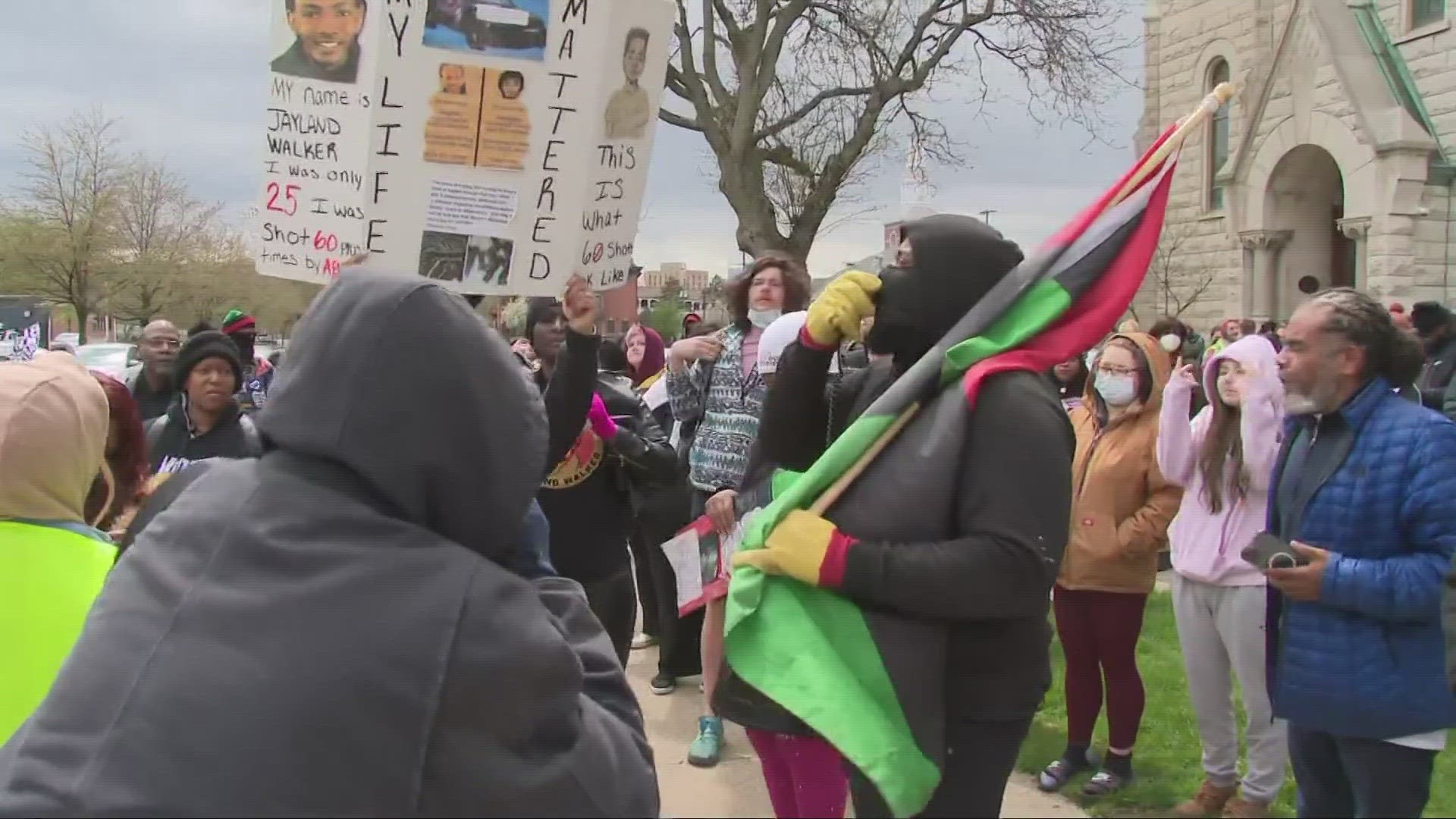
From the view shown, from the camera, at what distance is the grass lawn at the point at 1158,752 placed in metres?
4.54

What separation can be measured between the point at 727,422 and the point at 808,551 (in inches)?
102

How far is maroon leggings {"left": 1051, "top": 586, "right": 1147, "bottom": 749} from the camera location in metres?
4.67

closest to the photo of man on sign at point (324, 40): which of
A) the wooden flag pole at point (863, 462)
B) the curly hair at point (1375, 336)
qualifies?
the wooden flag pole at point (863, 462)

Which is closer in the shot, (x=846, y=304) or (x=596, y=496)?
(x=846, y=304)

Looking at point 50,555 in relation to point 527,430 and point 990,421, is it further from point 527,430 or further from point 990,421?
point 990,421

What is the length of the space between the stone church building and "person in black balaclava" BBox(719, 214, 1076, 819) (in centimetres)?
1595

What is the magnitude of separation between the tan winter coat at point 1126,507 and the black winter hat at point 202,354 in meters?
3.55

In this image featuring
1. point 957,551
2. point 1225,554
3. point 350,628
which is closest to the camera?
point 350,628

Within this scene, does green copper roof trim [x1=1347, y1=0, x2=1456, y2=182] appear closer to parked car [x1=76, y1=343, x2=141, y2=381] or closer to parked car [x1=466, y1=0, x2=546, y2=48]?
parked car [x1=466, y1=0, x2=546, y2=48]

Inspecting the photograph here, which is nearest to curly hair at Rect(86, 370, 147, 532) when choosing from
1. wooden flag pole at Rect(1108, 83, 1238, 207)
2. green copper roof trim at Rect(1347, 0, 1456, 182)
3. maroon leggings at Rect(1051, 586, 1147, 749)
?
wooden flag pole at Rect(1108, 83, 1238, 207)

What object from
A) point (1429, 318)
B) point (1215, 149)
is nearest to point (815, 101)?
point (1215, 149)

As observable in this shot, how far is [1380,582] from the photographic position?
311 cm

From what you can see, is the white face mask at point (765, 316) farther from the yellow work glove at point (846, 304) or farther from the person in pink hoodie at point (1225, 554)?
the yellow work glove at point (846, 304)

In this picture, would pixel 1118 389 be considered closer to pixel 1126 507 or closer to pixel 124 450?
pixel 1126 507
